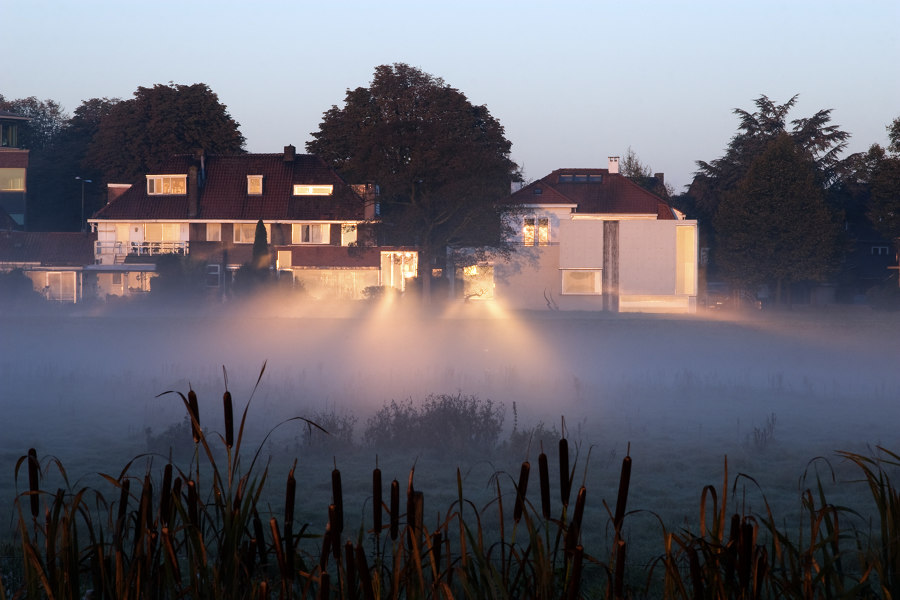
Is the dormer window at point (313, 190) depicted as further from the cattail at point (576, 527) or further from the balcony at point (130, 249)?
the cattail at point (576, 527)

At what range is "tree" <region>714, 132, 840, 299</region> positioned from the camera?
64.9 metres

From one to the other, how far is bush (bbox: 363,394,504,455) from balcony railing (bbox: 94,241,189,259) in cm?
4258

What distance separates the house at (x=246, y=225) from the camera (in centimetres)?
5622

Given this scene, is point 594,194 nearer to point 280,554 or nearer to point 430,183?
point 430,183

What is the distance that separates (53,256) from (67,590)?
6250 centimetres

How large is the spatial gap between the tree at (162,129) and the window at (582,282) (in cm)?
3090

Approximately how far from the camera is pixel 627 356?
35.6 metres

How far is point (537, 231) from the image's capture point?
56969 millimetres

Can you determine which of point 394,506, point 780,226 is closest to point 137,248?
point 780,226

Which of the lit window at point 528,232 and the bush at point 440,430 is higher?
the lit window at point 528,232

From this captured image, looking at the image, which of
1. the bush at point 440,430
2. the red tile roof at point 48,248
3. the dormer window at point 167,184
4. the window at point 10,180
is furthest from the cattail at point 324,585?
the window at point 10,180

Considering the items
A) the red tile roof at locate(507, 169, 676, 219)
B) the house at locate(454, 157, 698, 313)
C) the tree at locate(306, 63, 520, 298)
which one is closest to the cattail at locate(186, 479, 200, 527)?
the tree at locate(306, 63, 520, 298)

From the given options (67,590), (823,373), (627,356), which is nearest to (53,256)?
(627,356)

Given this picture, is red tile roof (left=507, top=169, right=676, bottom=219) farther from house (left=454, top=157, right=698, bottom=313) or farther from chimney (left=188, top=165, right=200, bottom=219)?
chimney (left=188, top=165, right=200, bottom=219)
